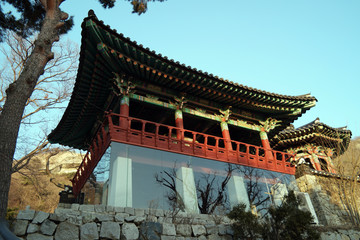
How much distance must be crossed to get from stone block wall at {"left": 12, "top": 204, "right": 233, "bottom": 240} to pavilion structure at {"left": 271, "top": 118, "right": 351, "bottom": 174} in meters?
10.8

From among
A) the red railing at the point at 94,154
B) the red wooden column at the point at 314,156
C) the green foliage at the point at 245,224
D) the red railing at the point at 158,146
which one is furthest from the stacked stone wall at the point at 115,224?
the red wooden column at the point at 314,156

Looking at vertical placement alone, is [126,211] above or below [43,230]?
above

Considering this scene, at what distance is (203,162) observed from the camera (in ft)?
32.1

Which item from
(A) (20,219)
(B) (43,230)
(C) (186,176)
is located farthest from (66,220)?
(C) (186,176)

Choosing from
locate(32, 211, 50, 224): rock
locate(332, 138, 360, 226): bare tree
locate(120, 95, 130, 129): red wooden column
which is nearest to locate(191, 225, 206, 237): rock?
locate(32, 211, 50, 224): rock

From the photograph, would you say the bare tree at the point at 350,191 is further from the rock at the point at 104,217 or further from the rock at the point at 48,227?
the rock at the point at 48,227

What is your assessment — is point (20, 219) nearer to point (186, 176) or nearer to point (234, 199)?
point (186, 176)

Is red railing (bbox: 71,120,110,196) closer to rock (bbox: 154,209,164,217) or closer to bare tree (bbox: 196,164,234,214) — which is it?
rock (bbox: 154,209,164,217)

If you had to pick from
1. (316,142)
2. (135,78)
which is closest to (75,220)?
(135,78)

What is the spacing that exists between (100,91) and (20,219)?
6519 millimetres

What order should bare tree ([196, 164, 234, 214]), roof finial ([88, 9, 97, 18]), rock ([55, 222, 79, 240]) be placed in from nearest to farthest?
rock ([55, 222, 79, 240]) → roof finial ([88, 9, 97, 18]) → bare tree ([196, 164, 234, 214])

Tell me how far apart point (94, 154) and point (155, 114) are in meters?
3.44

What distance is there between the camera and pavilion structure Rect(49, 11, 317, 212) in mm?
8586

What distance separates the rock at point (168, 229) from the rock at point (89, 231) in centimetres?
155
